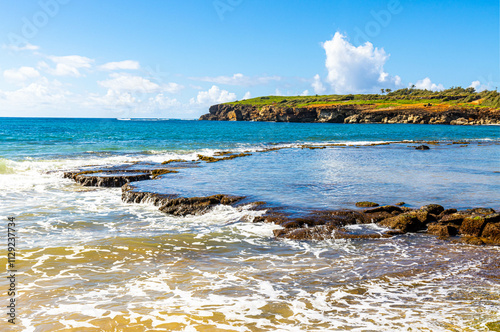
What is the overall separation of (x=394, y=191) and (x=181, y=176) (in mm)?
12601

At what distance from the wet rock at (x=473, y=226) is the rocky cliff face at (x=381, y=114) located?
5050 inches

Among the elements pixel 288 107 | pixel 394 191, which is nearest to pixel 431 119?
pixel 288 107

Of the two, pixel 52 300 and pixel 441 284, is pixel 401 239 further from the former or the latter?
pixel 52 300

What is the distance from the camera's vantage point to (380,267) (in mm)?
9125

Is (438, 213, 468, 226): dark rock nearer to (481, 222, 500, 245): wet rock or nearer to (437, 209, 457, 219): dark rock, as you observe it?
(437, 209, 457, 219): dark rock

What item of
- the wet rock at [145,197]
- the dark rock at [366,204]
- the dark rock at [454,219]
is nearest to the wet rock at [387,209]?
the dark rock at [366,204]

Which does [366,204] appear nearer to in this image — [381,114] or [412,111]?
[412,111]

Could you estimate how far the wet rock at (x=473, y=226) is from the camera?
37.6 feet

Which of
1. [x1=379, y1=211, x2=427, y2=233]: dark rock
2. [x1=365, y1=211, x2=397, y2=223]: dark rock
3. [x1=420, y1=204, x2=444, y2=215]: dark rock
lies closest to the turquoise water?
[x1=365, y1=211, x2=397, y2=223]: dark rock

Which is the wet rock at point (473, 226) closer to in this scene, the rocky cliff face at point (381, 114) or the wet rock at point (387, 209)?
the wet rock at point (387, 209)

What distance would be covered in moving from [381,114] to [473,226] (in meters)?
141

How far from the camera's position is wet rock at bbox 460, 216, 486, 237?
37.6 ft

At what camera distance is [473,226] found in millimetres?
11562

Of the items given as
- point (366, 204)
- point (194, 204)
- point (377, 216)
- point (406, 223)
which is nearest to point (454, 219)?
point (406, 223)
